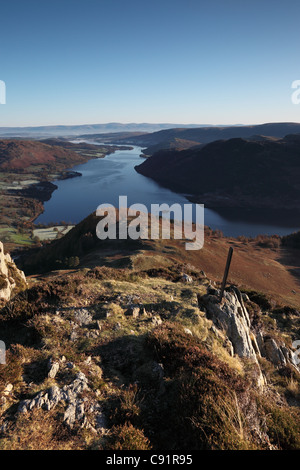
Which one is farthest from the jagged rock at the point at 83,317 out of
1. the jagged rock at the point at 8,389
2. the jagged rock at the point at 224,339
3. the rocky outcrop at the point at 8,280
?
the rocky outcrop at the point at 8,280

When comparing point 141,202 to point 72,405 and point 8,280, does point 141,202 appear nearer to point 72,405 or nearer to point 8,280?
point 8,280

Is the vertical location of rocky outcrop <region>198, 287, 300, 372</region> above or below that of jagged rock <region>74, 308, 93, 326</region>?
below

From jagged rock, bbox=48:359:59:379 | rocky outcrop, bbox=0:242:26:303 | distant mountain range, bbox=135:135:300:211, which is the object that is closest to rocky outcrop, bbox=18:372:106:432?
jagged rock, bbox=48:359:59:379

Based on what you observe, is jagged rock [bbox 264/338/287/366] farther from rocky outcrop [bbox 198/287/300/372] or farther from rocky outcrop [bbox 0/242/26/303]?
rocky outcrop [bbox 0/242/26/303]

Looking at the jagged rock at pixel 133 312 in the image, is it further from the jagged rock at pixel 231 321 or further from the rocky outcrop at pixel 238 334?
the jagged rock at pixel 231 321

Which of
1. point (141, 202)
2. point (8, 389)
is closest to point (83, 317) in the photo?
point (8, 389)

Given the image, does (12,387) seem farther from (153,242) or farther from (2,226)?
(2,226)
